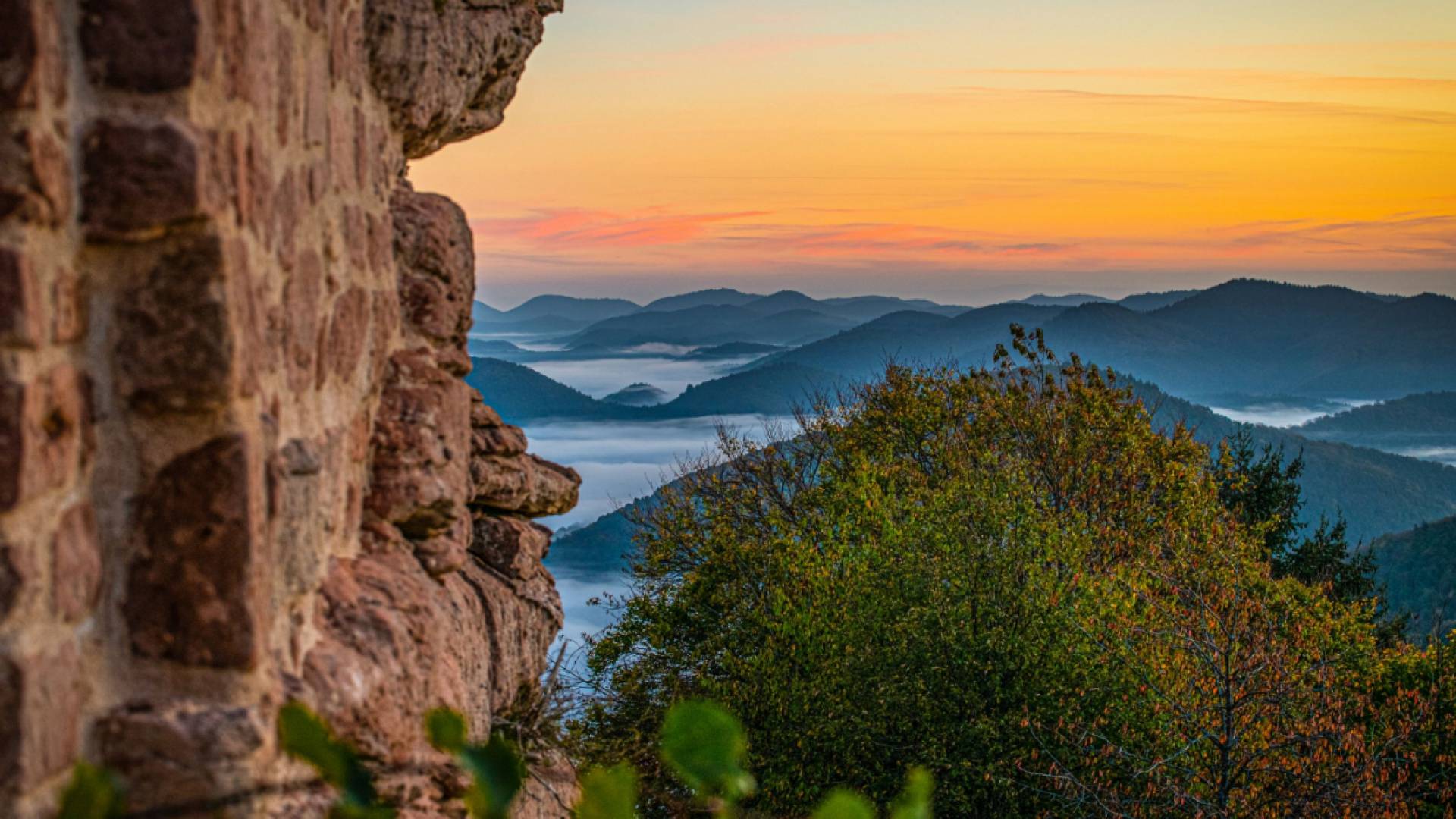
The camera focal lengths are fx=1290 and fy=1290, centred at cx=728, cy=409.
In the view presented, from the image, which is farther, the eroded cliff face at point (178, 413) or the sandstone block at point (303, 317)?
the sandstone block at point (303, 317)

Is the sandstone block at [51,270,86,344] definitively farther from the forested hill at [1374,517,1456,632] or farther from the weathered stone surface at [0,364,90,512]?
the forested hill at [1374,517,1456,632]

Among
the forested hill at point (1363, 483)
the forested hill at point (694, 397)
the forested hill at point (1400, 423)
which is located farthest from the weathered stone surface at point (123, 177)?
the forested hill at point (1400, 423)

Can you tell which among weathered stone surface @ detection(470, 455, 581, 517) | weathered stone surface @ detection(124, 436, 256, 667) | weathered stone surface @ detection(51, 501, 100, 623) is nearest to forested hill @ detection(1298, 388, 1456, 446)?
weathered stone surface @ detection(470, 455, 581, 517)

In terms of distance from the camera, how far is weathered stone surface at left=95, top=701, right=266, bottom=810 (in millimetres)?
2459

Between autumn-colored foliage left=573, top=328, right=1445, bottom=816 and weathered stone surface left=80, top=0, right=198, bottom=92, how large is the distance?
10.7 m

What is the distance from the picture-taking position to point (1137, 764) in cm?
1345

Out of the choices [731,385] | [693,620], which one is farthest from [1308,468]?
[693,620]

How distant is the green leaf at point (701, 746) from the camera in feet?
6.16

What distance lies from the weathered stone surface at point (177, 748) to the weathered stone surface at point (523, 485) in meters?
2.88

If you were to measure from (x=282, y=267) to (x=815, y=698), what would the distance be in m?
14.6

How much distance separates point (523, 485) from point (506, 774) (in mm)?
3751

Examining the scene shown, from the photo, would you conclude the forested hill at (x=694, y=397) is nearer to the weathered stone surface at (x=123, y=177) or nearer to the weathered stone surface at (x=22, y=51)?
the weathered stone surface at (x=123, y=177)

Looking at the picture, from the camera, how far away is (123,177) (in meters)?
2.40

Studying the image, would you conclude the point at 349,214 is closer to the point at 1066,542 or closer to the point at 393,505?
the point at 393,505
